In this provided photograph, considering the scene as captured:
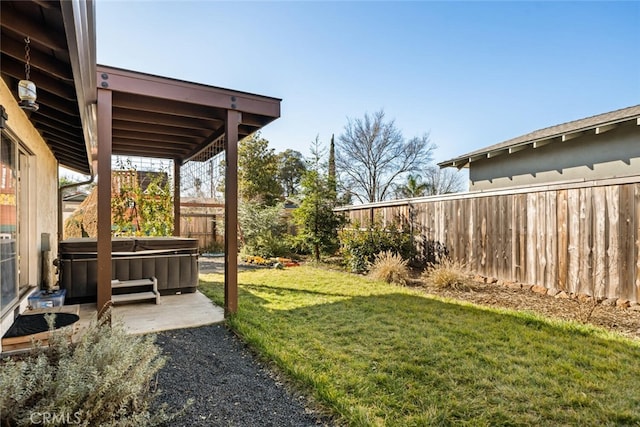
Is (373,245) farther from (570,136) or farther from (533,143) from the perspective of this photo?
(570,136)

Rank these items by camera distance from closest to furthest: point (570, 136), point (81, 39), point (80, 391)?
point (80, 391) → point (81, 39) → point (570, 136)

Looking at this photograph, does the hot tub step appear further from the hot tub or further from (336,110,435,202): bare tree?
(336,110,435,202): bare tree

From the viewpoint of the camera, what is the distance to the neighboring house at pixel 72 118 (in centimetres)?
221

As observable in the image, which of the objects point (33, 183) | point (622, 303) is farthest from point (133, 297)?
point (622, 303)

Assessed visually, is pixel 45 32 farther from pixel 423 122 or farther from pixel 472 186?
pixel 423 122

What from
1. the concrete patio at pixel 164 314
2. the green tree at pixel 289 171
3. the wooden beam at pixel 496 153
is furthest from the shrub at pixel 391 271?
the green tree at pixel 289 171

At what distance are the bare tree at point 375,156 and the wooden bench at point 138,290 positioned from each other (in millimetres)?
15751

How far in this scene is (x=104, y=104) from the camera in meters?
3.53

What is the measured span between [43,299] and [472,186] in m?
11.0

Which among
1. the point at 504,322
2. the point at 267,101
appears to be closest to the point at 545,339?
the point at 504,322

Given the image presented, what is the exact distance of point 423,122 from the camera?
64.2ft

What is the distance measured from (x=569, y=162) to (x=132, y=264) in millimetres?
9854

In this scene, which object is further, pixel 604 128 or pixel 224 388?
pixel 604 128

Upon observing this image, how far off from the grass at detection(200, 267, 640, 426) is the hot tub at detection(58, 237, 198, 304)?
1444 millimetres
